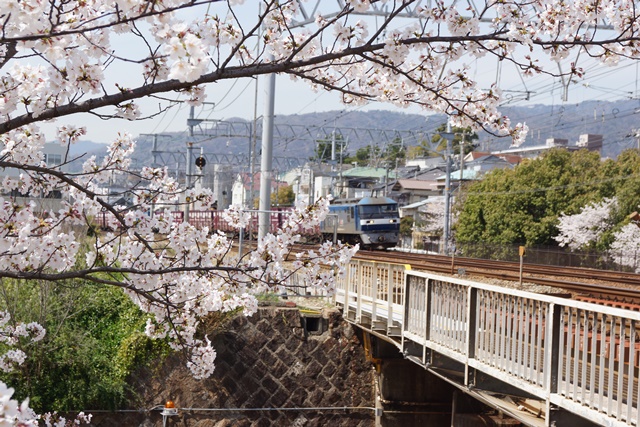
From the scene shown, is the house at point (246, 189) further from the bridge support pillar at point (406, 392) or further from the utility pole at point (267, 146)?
the bridge support pillar at point (406, 392)

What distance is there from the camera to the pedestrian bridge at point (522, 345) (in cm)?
695

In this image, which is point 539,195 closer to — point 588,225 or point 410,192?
point 588,225

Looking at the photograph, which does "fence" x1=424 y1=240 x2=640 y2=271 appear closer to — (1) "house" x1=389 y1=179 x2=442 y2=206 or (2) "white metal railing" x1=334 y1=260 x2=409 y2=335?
(2) "white metal railing" x1=334 y1=260 x2=409 y2=335

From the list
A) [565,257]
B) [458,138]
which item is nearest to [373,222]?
[565,257]

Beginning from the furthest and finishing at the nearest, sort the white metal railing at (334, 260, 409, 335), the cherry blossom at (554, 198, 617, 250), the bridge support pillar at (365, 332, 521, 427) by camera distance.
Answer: the cherry blossom at (554, 198, 617, 250) → the bridge support pillar at (365, 332, 521, 427) → the white metal railing at (334, 260, 409, 335)

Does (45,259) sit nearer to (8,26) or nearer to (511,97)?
(8,26)

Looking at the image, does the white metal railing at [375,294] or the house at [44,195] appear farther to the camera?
the white metal railing at [375,294]

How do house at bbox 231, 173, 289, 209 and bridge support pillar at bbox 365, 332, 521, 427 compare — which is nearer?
bridge support pillar at bbox 365, 332, 521, 427

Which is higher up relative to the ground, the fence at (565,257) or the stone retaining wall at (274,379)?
the fence at (565,257)

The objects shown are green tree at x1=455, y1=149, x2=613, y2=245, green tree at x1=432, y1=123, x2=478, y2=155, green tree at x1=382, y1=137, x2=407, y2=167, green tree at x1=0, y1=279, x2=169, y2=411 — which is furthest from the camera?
green tree at x1=382, y1=137, x2=407, y2=167

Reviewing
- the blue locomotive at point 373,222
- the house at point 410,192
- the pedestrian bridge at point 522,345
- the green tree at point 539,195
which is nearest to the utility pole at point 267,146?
the pedestrian bridge at point 522,345

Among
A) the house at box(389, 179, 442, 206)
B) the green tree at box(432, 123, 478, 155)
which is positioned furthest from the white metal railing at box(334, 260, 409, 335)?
the house at box(389, 179, 442, 206)

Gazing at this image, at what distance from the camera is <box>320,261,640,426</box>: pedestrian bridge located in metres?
6.95

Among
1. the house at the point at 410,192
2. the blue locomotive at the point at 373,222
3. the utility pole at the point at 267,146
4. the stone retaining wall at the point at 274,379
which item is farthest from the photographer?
the house at the point at 410,192
